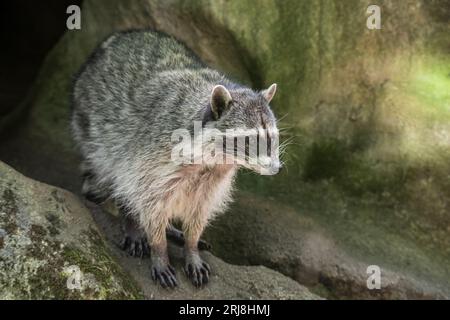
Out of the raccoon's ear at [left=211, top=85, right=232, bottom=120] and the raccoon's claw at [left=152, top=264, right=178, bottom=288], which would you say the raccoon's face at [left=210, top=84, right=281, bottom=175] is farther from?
the raccoon's claw at [left=152, top=264, right=178, bottom=288]

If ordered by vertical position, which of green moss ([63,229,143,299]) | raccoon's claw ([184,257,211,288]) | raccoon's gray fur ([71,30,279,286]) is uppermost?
raccoon's gray fur ([71,30,279,286])

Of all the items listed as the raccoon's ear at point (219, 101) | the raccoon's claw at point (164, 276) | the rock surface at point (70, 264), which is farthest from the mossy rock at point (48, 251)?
the raccoon's ear at point (219, 101)

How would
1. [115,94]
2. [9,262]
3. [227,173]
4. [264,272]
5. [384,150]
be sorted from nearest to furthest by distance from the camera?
[9,262], [227,173], [264,272], [115,94], [384,150]

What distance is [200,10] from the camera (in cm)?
584

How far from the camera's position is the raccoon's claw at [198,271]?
470 centimetres

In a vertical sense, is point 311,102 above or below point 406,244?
above

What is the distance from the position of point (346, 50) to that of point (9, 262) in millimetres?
3612

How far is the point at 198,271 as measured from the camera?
4.74 metres

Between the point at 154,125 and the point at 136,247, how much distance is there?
1.04m

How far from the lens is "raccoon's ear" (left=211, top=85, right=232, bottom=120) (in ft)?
13.3

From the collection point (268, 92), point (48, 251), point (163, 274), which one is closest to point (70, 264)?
point (48, 251)

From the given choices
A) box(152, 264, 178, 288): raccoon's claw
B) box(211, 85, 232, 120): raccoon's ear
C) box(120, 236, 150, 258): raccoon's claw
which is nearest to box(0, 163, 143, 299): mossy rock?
box(152, 264, 178, 288): raccoon's claw

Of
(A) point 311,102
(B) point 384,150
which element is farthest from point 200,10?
(B) point 384,150

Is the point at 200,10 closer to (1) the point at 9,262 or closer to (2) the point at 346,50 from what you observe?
(2) the point at 346,50
